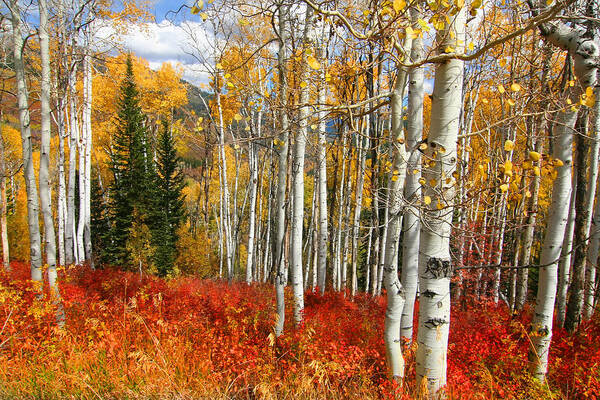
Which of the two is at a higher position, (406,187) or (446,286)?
(406,187)

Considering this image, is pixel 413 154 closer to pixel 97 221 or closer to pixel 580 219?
pixel 580 219

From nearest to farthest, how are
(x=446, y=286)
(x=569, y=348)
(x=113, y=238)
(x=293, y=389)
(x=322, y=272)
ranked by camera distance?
(x=446, y=286)
(x=293, y=389)
(x=569, y=348)
(x=322, y=272)
(x=113, y=238)

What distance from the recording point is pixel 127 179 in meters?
15.6

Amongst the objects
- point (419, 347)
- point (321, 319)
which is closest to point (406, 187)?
point (419, 347)

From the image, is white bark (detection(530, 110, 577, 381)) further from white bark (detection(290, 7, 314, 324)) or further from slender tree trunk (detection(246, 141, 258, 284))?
slender tree trunk (detection(246, 141, 258, 284))

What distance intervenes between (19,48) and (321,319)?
6495 millimetres

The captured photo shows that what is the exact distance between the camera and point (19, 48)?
14.7ft

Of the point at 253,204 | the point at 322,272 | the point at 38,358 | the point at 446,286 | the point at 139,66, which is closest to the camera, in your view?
the point at 446,286

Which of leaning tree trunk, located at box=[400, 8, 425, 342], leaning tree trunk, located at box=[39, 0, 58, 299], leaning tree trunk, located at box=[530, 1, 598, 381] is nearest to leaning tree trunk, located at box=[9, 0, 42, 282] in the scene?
leaning tree trunk, located at box=[39, 0, 58, 299]

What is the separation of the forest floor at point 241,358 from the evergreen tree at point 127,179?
1078 cm

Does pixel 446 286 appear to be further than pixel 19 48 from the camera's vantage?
No

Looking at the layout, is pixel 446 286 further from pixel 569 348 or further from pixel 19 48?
pixel 19 48

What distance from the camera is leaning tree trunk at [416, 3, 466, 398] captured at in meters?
2.17

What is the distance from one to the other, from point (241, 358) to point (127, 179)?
14.5 meters
